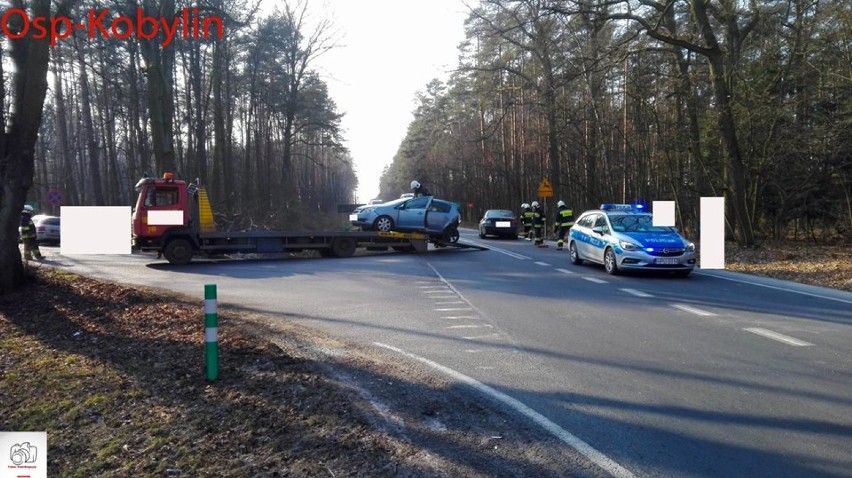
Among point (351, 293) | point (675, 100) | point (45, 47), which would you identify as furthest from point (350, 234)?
point (675, 100)

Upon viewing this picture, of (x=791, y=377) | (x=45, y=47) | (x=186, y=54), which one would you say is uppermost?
(x=186, y=54)

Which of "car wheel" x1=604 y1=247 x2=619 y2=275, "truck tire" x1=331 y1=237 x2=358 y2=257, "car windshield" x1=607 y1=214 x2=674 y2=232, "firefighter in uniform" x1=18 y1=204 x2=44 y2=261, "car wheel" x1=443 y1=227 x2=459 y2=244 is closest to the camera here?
"car wheel" x1=604 y1=247 x2=619 y2=275

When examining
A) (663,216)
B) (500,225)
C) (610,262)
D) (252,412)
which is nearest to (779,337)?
(252,412)

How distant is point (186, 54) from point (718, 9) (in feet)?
99.1

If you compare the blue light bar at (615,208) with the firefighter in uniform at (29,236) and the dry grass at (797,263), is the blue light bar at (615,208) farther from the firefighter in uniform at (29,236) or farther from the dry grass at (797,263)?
the firefighter in uniform at (29,236)

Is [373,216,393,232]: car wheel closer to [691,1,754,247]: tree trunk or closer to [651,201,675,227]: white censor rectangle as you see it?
[651,201,675,227]: white censor rectangle

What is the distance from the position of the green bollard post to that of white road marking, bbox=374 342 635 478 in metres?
2.14

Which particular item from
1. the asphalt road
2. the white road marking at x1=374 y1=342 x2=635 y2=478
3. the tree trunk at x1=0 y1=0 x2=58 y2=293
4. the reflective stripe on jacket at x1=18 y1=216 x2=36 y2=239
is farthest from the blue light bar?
the reflective stripe on jacket at x1=18 y1=216 x2=36 y2=239

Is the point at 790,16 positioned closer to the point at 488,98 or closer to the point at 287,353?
the point at 488,98

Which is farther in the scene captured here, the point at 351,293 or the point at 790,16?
the point at 790,16

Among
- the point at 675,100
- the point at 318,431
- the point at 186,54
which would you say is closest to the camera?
the point at 318,431

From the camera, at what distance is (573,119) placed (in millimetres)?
30969

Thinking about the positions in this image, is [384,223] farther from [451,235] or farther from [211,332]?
[211,332]

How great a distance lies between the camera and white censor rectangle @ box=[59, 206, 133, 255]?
16.4m
